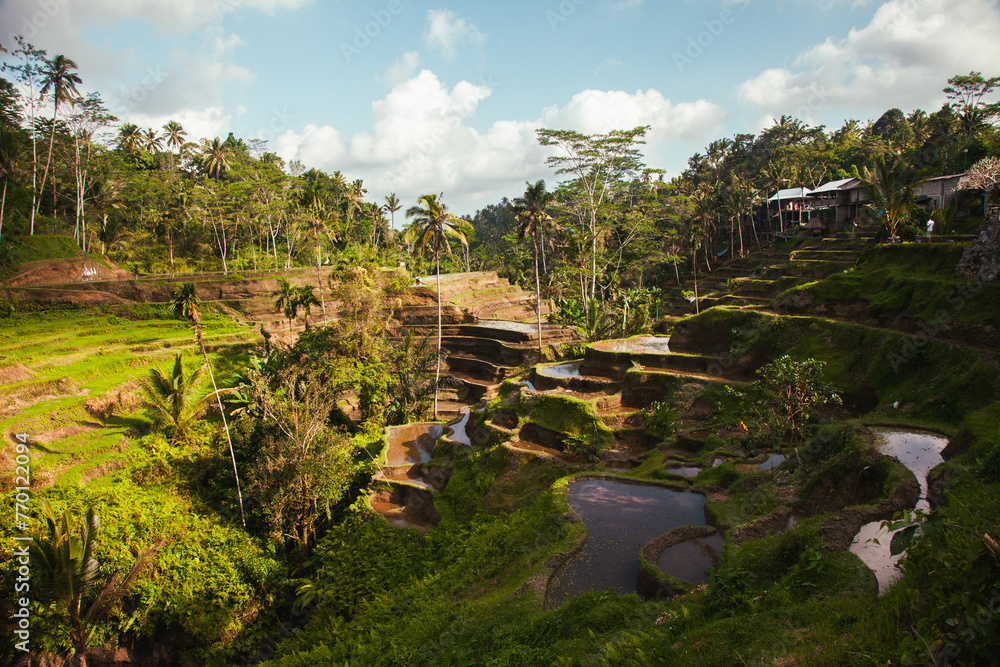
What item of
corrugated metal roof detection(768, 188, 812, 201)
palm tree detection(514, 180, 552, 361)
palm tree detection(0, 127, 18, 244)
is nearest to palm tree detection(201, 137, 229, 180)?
palm tree detection(0, 127, 18, 244)

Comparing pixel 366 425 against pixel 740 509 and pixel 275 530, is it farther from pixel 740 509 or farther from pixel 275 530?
pixel 740 509

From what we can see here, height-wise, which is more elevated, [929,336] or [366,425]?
[929,336]

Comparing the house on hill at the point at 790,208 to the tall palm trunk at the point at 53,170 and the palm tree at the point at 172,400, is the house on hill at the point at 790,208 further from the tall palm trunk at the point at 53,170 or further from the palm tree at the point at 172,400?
the tall palm trunk at the point at 53,170

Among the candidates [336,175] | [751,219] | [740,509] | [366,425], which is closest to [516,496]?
[740,509]

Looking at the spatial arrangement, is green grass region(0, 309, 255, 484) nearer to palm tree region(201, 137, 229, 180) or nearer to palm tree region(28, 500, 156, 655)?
palm tree region(28, 500, 156, 655)

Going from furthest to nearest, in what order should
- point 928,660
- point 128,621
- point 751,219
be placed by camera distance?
point 751,219 → point 128,621 → point 928,660

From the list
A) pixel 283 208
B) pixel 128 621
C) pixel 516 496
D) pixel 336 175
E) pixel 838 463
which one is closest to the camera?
pixel 838 463

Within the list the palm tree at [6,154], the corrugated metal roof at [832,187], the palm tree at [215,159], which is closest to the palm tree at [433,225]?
the palm tree at [6,154]
